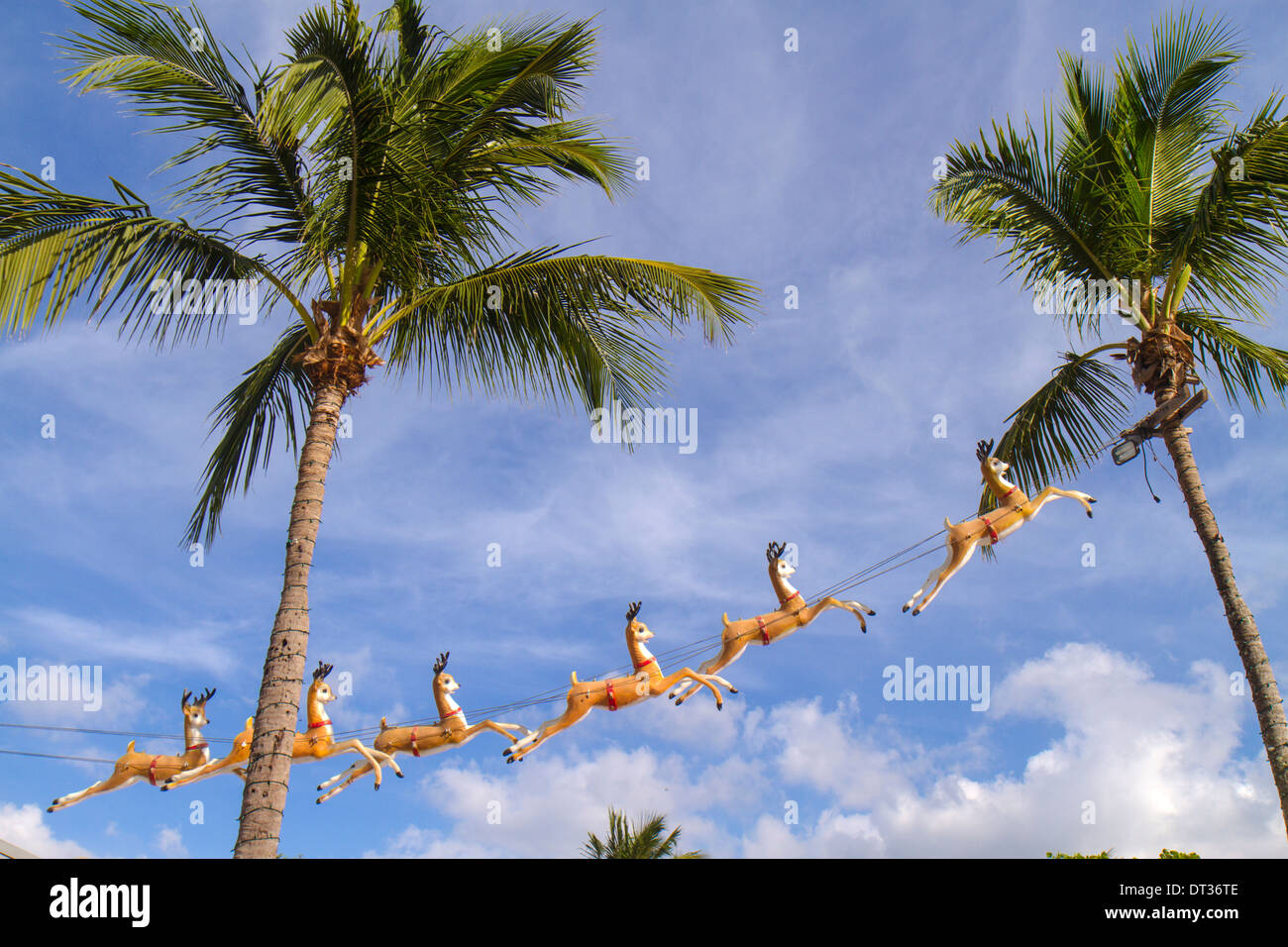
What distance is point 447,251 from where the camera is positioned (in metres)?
8.82

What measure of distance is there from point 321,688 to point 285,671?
128 inches

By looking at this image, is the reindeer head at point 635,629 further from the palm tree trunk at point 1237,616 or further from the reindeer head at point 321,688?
the palm tree trunk at point 1237,616

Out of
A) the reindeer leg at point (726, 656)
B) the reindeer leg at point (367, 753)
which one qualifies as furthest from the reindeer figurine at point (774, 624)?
the reindeer leg at point (367, 753)

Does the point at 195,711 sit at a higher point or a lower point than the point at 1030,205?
lower

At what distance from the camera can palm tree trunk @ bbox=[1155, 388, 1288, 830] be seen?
28.3ft

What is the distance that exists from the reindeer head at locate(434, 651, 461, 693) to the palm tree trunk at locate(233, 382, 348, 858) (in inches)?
107

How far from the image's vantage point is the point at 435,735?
931cm

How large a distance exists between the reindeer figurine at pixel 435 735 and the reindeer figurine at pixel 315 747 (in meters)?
0.15

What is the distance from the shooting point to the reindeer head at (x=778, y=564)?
9406mm

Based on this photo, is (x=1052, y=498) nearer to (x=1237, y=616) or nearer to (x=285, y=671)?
(x=1237, y=616)

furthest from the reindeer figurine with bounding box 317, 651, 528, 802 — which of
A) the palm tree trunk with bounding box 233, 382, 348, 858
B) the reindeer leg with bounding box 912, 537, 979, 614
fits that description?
the reindeer leg with bounding box 912, 537, 979, 614

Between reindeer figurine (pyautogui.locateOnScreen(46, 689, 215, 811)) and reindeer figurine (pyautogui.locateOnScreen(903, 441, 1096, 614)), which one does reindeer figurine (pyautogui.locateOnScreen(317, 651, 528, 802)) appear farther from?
reindeer figurine (pyautogui.locateOnScreen(903, 441, 1096, 614))

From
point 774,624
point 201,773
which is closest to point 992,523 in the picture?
point 774,624
